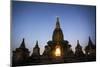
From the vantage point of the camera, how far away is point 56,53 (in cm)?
221

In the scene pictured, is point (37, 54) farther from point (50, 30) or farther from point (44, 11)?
point (44, 11)

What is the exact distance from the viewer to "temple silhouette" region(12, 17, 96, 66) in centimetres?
208

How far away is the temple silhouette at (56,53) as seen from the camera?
2080 mm

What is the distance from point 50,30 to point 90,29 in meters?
0.56

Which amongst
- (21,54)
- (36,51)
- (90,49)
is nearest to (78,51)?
(90,49)

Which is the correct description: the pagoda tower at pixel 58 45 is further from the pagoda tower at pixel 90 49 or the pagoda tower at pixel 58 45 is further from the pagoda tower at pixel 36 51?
the pagoda tower at pixel 90 49

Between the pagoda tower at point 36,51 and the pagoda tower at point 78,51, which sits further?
the pagoda tower at point 78,51

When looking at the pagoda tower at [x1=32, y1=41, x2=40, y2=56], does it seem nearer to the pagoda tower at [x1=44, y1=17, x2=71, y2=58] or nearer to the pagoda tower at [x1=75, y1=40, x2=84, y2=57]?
the pagoda tower at [x1=44, y1=17, x2=71, y2=58]

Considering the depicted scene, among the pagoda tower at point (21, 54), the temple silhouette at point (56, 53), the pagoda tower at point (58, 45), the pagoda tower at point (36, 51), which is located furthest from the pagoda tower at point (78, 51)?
the pagoda tower at point (21, 54)

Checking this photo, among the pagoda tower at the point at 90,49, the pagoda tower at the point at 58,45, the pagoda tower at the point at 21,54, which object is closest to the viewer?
the pagoda tower at the point at 21,54

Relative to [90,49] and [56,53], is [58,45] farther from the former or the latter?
[90,49]

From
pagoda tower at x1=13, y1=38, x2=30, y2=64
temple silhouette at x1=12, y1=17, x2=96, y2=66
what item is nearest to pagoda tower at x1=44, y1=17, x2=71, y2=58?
temple silhouette at x1=12, y1=17, x2=96, y2=66

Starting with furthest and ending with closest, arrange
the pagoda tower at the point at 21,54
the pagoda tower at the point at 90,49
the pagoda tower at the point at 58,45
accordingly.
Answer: the pagoda tower at the point at 90,49 → the pagoda tower at the point at 58,45 → the pagoda tower at the point at 21,54

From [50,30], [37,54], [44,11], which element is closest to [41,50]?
[37,54]
